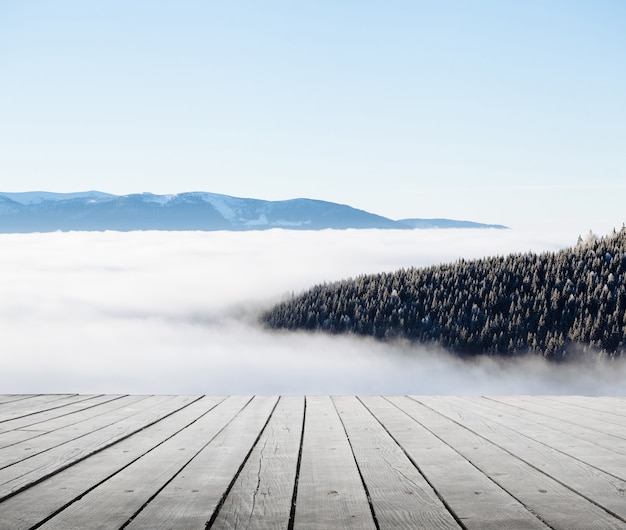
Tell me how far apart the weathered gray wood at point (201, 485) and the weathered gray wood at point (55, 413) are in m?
1.92

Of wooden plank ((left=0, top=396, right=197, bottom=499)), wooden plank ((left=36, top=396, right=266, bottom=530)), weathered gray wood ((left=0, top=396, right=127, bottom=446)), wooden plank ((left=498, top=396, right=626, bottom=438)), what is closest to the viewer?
wooden plank ((left=36, top=396, right=266, bottom=530))

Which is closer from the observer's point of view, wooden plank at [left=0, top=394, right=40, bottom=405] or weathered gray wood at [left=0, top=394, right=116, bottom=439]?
weathered gray wood at [left=0, top=394, right=116, bottom=439]

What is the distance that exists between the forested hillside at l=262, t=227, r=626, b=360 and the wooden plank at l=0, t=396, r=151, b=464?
69008 millimetres

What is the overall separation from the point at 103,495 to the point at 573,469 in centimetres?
282

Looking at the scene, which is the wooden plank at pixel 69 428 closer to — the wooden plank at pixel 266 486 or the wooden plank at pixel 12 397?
the wooden plank at pixel 12 397

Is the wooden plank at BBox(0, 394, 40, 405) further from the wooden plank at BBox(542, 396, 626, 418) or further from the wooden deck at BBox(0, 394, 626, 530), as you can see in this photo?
the wooden plank at BBox(542, 396, 626, 418)

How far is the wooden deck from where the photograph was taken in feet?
10.3

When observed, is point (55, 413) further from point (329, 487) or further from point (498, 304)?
point (498, 304)

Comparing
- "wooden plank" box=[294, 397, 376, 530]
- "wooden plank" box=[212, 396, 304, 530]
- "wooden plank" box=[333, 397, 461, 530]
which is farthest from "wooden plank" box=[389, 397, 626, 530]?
"wooden plank" box=[212, 396, 304, 530]

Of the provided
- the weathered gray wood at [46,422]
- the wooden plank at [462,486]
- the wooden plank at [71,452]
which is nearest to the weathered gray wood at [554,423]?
the wooden plank at [462,486]

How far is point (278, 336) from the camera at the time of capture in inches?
3514

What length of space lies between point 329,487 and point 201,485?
0.71 m

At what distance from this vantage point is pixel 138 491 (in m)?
3.58

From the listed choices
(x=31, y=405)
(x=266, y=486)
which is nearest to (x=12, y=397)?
(x=31, y=405)
